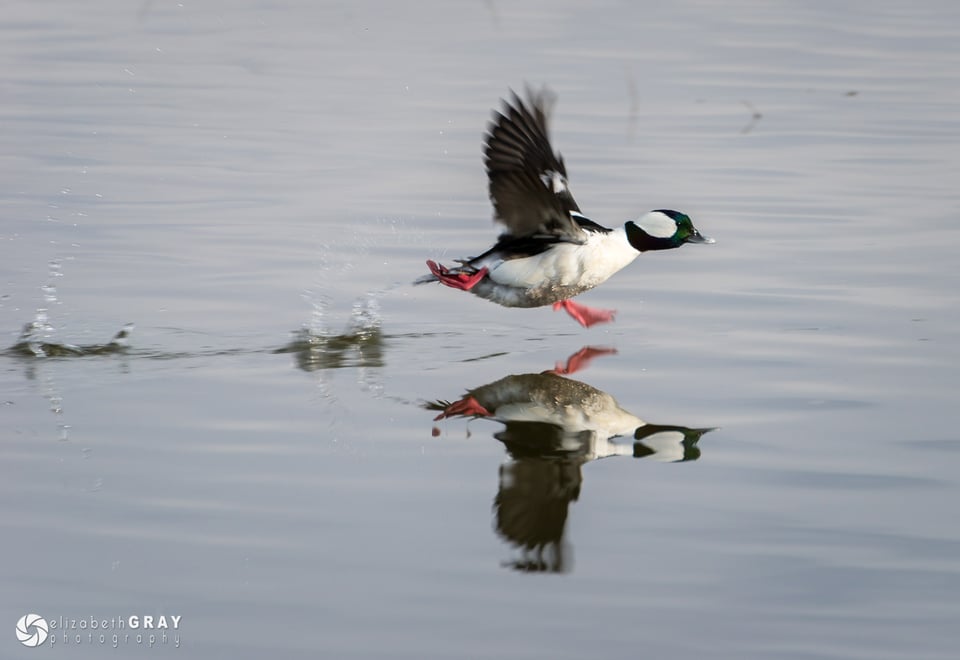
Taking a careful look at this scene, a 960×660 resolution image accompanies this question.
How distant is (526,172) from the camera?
7668 mm

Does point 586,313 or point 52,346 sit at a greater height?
point 586,313

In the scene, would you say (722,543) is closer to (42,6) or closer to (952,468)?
(952,468)

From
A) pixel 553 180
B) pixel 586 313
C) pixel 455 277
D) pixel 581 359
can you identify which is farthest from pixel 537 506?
pixel 586 313

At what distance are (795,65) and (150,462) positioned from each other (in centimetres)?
1243

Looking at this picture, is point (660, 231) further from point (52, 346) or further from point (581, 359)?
point (52, 346)

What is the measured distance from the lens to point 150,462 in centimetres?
585

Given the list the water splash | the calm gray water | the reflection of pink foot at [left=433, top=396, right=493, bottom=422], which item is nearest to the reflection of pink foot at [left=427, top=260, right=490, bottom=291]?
the calm gray water

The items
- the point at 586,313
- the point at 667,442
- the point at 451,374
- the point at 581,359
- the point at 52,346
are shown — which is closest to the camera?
the point at 667,442

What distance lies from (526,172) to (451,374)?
39.9 inches

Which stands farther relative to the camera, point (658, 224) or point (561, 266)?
point (658, 224)

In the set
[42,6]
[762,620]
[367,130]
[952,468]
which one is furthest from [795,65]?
[762,620]

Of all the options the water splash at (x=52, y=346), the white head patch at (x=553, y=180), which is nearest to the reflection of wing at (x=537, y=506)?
the white head patch at (x=553, y=180)

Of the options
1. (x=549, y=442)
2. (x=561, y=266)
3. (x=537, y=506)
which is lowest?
(x=537, y=506)

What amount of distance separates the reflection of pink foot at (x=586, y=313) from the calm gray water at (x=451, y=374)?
0.07 meters
